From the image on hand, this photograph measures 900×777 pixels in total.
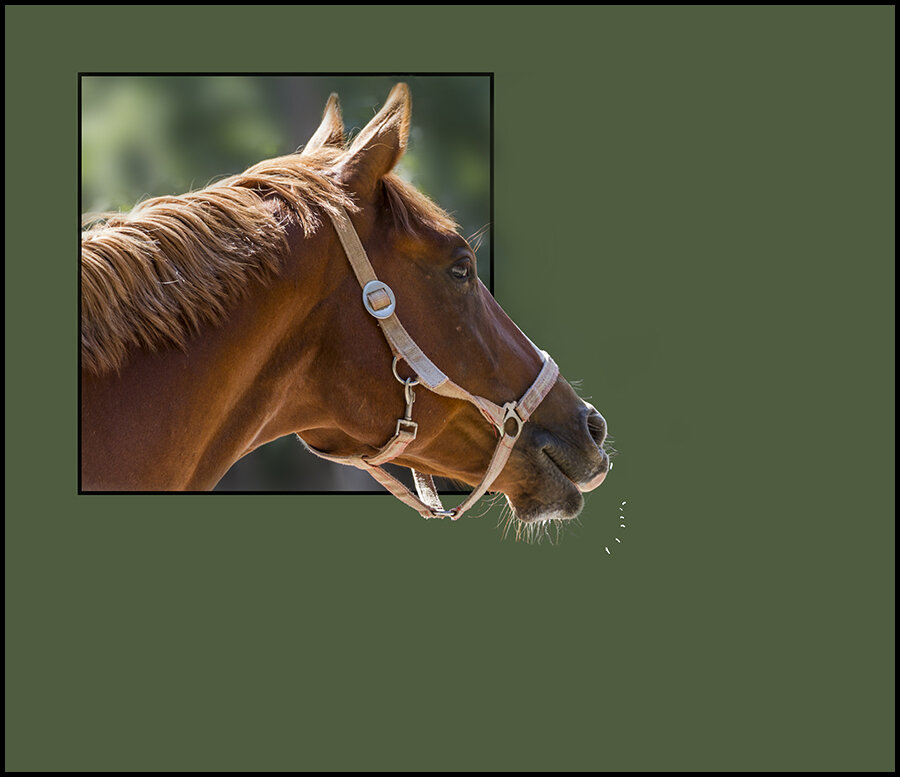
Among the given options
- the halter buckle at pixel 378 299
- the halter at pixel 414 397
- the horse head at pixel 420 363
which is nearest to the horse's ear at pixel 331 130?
the horse head at pixel 420 363

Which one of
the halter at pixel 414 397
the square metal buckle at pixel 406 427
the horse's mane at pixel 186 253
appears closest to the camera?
the horse's mane at pixel 186 253

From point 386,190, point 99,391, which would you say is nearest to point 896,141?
point 386,190

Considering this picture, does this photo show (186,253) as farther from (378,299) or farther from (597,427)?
(597,427)

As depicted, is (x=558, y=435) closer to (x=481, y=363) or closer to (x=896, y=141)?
(x=481, y=363)

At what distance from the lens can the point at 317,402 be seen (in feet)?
10.2

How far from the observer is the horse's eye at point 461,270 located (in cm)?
321

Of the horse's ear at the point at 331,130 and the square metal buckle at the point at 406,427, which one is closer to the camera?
the square metal buckle at the point at 406,427

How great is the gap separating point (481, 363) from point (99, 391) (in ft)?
4.38

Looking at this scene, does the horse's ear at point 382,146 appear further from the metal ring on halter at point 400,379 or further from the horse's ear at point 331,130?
the metal ring on halter at point 400,379

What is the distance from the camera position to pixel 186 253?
8.97 ft

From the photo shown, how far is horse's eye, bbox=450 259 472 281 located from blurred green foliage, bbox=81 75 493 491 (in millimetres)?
1255

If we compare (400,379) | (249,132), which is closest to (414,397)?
(400,379)

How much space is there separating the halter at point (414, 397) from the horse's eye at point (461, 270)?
0.27 m

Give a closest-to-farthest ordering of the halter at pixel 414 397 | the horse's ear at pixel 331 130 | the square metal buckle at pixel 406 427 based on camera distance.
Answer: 1. the halter at pixel 414 397
2. the square metal buckle at pixel 406 427
3. the horse's ear at pixel 331 130
